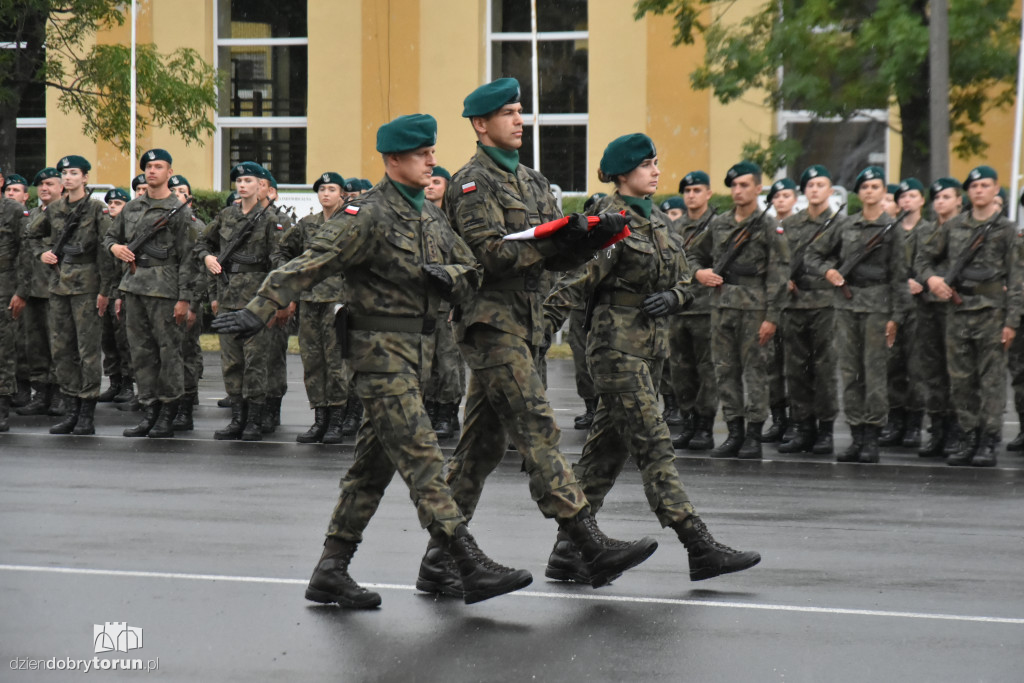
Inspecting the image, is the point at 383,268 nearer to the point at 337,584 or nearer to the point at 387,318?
the point at 387,318

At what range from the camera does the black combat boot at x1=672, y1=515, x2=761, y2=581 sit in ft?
20.2

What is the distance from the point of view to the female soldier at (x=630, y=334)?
6371mm

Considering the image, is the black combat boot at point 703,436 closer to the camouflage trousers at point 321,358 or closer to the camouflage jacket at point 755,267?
the camouflage jacket at point 755,267

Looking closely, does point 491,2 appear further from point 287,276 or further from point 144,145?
point 287,276

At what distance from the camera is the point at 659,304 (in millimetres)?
6629

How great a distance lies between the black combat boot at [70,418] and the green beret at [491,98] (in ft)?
21.2

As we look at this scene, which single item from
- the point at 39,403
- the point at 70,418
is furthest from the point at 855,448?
the point at 39,403

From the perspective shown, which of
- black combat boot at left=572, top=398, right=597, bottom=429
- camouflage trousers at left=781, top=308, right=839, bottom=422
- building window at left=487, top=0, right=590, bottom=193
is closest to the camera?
camouflage trousers at left=781, top=308, right=839, bottom=422

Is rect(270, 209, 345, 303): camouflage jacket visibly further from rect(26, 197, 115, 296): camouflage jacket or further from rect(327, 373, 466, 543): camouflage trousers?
rect(327, 373, 466, 543): camouflage trousers

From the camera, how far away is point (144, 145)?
893 inches

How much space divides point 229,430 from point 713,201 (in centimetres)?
973

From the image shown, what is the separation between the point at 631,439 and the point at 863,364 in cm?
451

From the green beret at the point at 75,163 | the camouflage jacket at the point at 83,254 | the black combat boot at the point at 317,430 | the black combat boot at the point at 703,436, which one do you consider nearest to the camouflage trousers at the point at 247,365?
the black combat boot at the point at 317,430

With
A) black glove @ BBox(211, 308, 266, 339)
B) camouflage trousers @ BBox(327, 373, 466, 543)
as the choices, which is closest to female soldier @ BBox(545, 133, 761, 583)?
camouflage trousers @ BBox(327, 373, 466, 543)
